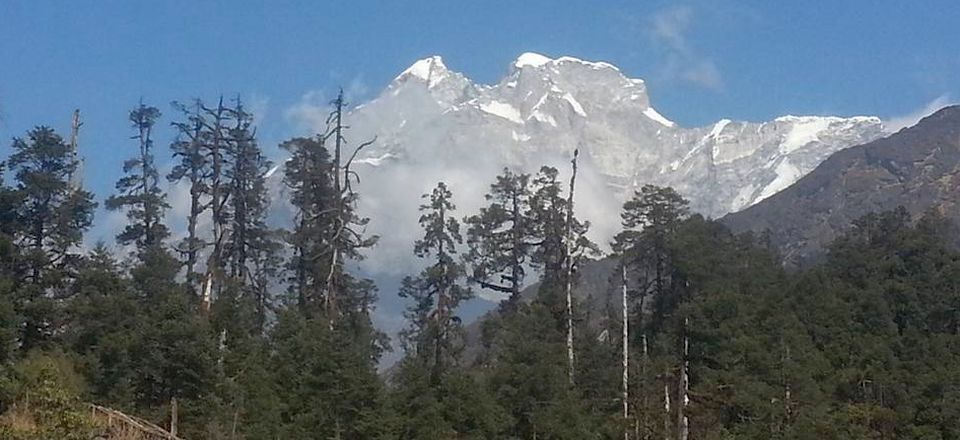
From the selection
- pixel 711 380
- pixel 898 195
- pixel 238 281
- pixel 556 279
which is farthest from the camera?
pixel 898 195

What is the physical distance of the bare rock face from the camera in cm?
12800

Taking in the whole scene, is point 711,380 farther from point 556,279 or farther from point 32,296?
point 32,296

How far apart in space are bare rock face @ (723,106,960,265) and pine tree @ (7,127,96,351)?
316 ft

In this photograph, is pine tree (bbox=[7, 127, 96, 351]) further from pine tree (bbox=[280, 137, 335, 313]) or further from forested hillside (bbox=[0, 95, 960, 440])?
pine tree (bbox=[280, 137, 335, 313])

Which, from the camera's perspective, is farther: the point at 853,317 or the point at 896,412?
the point at 853,317

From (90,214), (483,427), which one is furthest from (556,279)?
(90,214)

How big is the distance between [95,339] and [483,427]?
10001 millimetres

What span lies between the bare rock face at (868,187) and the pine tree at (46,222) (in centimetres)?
9627

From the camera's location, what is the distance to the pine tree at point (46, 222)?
29797 mm

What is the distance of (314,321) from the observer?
106 ft

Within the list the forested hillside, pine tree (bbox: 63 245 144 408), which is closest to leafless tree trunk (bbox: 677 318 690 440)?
the forested hillside

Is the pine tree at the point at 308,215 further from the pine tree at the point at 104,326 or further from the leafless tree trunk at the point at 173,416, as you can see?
the leafless tree trunk at the point at 173,416

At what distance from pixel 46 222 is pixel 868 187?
127m

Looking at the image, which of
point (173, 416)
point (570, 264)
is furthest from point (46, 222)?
point (570, 264)
